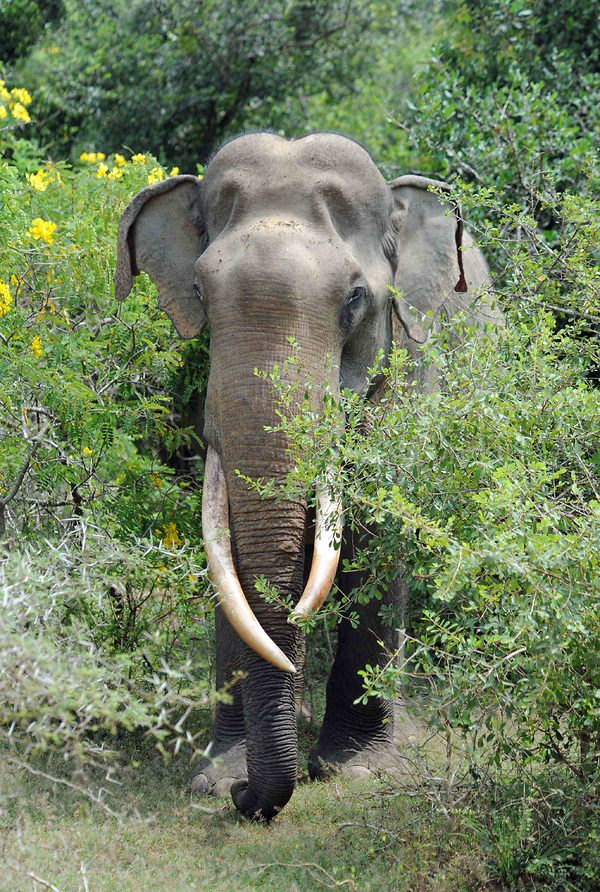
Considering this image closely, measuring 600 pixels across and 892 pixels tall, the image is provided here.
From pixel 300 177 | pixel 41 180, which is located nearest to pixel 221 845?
pixel 300 177

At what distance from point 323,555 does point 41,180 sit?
3.32 m

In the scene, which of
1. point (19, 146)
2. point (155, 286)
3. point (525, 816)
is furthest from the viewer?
point (19, 146)

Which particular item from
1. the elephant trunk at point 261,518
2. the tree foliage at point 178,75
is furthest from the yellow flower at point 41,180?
the tree foliage at point 178,75

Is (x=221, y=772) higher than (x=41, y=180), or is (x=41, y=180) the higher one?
(x=41, y=180)

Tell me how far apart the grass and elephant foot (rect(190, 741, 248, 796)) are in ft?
0.39

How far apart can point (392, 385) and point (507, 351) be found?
24.1 inches

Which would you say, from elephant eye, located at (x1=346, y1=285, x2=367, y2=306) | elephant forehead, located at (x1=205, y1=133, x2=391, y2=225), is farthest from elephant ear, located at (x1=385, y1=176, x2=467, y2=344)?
elephant eye, located at (x1=346, y1=285, x2=367, y2=306)

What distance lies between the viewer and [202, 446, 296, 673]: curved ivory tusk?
5.36 metres

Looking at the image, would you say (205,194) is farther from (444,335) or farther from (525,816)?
(525,816)

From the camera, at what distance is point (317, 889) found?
16.6ft

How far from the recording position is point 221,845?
5.44 metres

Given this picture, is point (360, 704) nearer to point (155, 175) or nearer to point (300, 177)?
point (300, 177)

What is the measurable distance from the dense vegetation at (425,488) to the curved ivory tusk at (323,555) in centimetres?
12

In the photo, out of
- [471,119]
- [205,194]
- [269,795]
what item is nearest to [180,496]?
[205,194]
